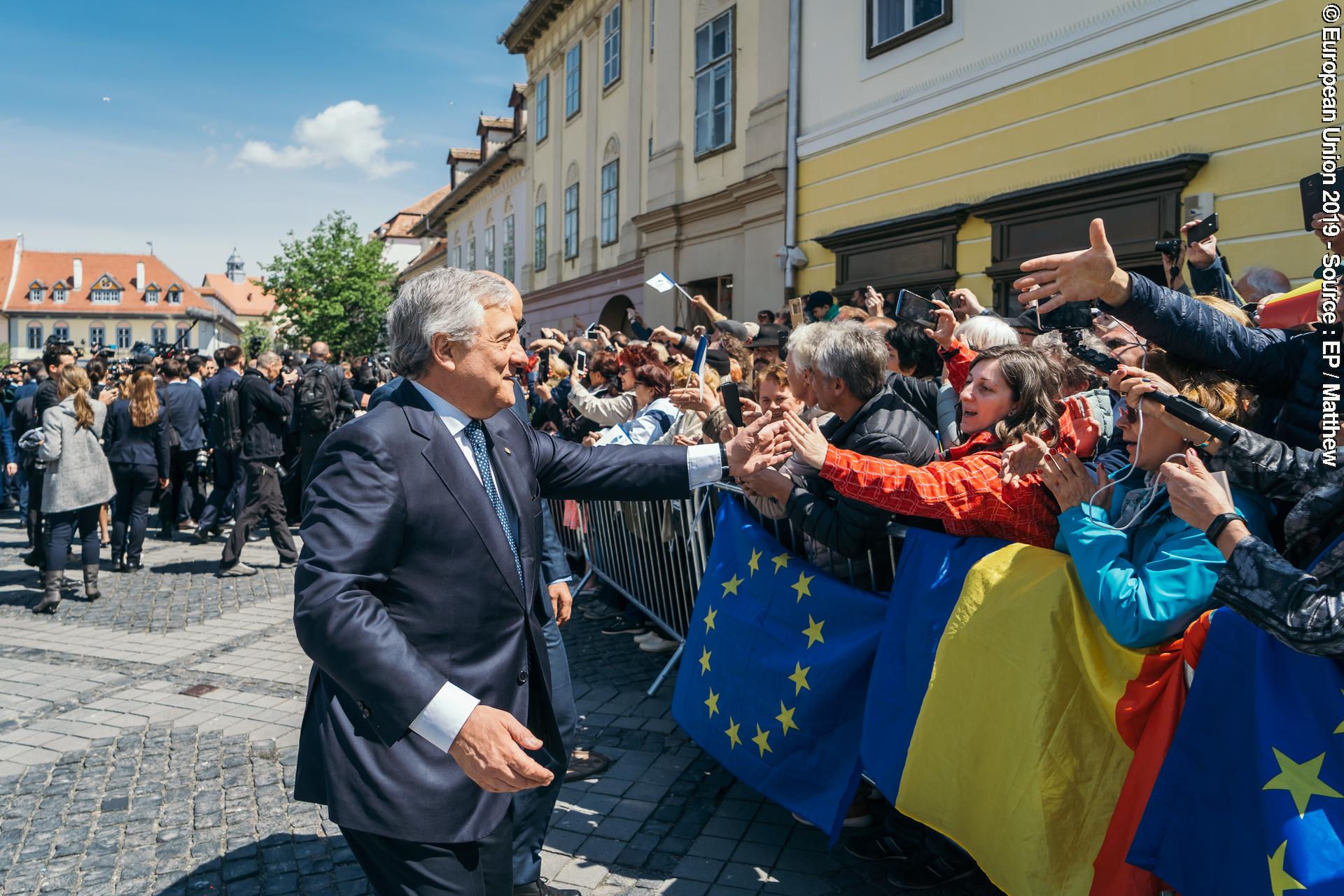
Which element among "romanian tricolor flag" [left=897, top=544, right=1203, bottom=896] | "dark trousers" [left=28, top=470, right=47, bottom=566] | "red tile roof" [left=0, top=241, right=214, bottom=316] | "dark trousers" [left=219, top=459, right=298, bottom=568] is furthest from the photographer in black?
"red tile roof" [left=0, top=241, right=214, bottom=316]

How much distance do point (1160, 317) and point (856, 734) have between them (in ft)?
5.68

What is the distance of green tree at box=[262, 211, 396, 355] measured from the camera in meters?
43.0

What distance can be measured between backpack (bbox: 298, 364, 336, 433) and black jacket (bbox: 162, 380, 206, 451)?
4.38 feet

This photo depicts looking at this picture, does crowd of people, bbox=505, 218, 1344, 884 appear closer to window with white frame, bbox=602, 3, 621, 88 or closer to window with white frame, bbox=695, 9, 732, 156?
window with white frame, bbox=695, 9, 732, 156

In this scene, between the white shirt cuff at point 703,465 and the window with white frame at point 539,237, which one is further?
the window with white frame at point 539,237

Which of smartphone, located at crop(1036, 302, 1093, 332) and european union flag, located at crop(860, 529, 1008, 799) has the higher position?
smartphone, located at crop(1036, 302, 1093, 332)

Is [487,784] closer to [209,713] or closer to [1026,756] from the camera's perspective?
[1026,756]

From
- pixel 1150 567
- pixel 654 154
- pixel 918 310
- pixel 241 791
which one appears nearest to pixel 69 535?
pixel 241 791

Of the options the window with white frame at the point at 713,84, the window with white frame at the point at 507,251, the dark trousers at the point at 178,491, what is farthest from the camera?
the window with white frame at the point at 507,251

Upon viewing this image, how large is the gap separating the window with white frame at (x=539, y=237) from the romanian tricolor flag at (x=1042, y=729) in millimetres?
24151

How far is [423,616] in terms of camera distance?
231cm

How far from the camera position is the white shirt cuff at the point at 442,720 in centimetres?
211

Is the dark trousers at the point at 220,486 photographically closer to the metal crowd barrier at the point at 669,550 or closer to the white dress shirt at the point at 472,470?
the metal crowd barrier at the point at 669,550

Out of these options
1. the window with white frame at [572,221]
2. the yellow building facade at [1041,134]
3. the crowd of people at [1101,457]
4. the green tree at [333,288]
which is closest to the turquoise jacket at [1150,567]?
the crowd of people at [1101,457]
